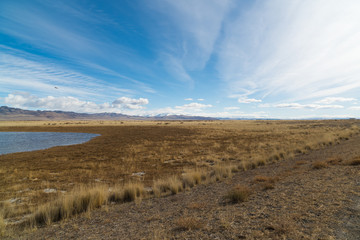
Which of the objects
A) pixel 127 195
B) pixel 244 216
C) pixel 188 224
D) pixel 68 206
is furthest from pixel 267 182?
pixel 68 206

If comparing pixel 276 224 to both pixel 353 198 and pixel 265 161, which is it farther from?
pixel 265 161

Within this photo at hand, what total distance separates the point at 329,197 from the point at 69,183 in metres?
12.6

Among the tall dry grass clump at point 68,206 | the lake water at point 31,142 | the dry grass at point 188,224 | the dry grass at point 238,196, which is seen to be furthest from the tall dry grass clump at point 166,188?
the lake water at point 31,142

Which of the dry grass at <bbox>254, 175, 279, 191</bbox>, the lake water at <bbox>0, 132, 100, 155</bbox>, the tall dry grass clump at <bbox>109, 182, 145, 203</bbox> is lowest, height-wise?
the lake water at <bbox>0, 132, 100, 155</bbox>

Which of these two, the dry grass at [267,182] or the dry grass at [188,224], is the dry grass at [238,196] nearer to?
the dry grass at [267,182]

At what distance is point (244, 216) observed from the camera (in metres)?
4.70

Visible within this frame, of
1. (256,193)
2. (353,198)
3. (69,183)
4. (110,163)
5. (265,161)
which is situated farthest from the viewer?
(110,163)

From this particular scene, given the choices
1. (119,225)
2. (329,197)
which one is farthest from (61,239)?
(329,197)

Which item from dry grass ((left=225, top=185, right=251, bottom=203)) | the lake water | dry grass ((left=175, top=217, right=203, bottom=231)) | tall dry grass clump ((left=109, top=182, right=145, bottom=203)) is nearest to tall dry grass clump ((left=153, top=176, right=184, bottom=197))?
tall dry grass clump ((left=109, top=182, right=145, bottom=203))

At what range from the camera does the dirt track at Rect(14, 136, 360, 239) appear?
3.85 metres

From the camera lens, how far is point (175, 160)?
16.2m

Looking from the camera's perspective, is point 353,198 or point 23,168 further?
point 23,168

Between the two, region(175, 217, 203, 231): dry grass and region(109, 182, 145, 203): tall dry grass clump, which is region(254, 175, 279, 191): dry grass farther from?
region(109, 182, 145, 203): tall dry grass clump

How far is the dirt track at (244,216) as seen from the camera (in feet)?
12.6
